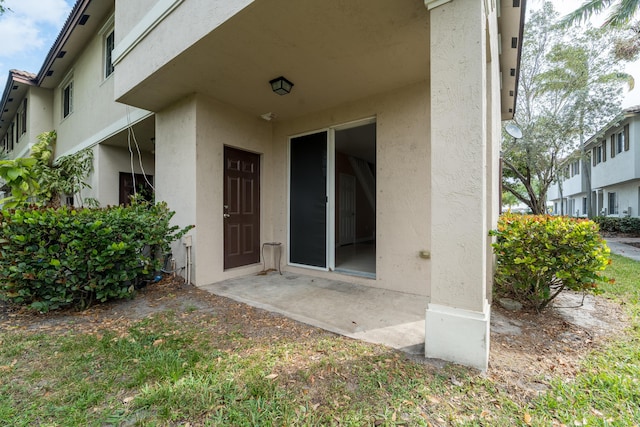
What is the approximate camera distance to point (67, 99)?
28.9 ft

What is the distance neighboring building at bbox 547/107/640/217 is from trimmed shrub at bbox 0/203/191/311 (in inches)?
616

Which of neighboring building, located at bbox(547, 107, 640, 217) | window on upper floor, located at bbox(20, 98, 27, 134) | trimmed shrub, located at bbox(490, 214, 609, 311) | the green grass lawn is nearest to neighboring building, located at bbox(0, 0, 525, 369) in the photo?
trimmed shrub, located at bbox(490, 214, 609, 311)

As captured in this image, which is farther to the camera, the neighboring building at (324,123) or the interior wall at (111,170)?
the interior wall at (111,170)

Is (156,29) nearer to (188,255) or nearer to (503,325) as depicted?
(188,255)

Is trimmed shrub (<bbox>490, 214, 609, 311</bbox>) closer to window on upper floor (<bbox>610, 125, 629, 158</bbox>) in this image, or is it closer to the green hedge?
the green hedge

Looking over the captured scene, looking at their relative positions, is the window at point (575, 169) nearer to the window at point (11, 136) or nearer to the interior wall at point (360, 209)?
the interior wall at point (360, 209)

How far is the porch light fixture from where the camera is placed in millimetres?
3725

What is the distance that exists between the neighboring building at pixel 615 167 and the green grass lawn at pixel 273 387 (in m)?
13.8

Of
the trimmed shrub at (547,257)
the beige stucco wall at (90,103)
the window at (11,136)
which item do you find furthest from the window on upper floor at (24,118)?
the trimmed shrub at (547,257)

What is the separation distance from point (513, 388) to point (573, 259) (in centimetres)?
169

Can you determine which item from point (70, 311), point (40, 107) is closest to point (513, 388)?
point (70, 311)

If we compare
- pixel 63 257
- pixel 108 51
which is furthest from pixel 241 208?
pixel 108 51

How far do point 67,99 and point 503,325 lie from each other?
41.9 feet

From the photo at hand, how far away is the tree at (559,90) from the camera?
A: 10203 mm
